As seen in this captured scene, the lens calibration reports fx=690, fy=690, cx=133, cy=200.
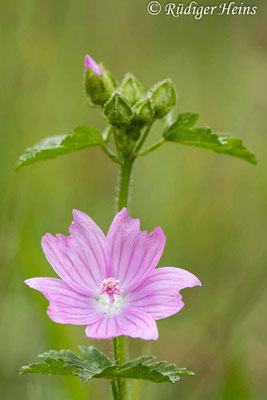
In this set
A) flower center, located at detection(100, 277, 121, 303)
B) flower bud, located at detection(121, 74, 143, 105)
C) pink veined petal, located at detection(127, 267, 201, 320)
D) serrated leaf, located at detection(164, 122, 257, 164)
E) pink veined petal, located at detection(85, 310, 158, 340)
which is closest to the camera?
pink veined petal, located at detection(85, 310, 158, 340)

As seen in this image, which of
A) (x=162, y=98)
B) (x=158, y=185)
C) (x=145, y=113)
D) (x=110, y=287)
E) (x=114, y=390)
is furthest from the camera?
(x=158, y=185)

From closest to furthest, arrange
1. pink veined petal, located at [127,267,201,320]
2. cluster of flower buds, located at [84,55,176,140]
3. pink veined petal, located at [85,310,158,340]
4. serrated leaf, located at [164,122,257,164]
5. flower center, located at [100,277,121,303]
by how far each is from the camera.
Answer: pink veined petal, located at [85,310,158,340]
pink veined petal, located at [127,267,201,320]
flower center, located at [100,277,121,303]
cluster of flower buds, located at [84,55,176,140]
serrated leaf, located at [164,122,257,164]

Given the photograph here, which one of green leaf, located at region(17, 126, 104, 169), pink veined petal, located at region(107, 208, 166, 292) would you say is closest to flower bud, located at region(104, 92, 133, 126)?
green leaf, located at region(17, 126, 104, 169)

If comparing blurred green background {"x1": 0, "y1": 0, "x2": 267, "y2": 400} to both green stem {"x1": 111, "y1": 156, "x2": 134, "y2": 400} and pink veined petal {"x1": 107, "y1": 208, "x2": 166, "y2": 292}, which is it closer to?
green stem {"x1": 111, "y1": 156, "x2": 134, "y2": 400}

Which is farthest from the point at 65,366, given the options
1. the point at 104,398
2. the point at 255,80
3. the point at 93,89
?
the point at 255,80

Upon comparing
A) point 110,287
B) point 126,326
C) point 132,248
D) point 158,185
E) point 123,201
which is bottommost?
point 126,326

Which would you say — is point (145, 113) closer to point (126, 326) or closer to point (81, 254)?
point (81, 254)

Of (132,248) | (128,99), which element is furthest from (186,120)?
(132,248)
